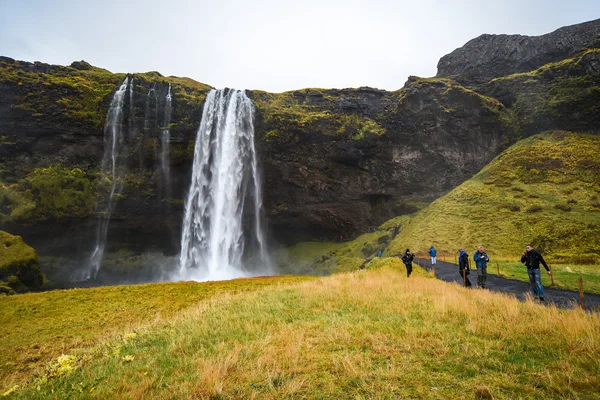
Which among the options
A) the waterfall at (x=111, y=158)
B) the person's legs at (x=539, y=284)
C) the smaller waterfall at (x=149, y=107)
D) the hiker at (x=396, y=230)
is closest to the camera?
the person's legs at (x=539, y=284)

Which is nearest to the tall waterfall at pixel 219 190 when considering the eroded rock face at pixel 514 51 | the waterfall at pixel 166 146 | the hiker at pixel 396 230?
the waterfall at pixel 166 146

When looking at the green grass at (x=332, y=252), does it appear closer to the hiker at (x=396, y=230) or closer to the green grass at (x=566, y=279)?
the hiker at (x=396, y=230)

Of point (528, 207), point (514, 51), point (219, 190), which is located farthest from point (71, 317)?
point (514, 51)

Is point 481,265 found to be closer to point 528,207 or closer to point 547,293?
point 547,293

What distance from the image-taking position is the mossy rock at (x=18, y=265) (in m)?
31.8

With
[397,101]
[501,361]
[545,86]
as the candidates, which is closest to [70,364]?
[501,361]

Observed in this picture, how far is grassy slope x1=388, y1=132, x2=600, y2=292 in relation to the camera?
107 ft

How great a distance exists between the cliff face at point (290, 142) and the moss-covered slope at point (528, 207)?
25.0ft

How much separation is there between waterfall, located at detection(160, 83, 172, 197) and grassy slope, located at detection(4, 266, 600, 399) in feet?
154

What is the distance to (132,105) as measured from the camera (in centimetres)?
5019

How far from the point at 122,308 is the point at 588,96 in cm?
7039

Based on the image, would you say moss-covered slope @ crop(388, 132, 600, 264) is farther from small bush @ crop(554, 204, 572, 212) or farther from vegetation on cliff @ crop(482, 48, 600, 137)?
vegetation on cliff @ crop(482, 48, 600, 137)

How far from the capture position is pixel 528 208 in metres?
39.0

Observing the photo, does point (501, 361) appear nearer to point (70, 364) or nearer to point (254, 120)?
point (70, 364)
